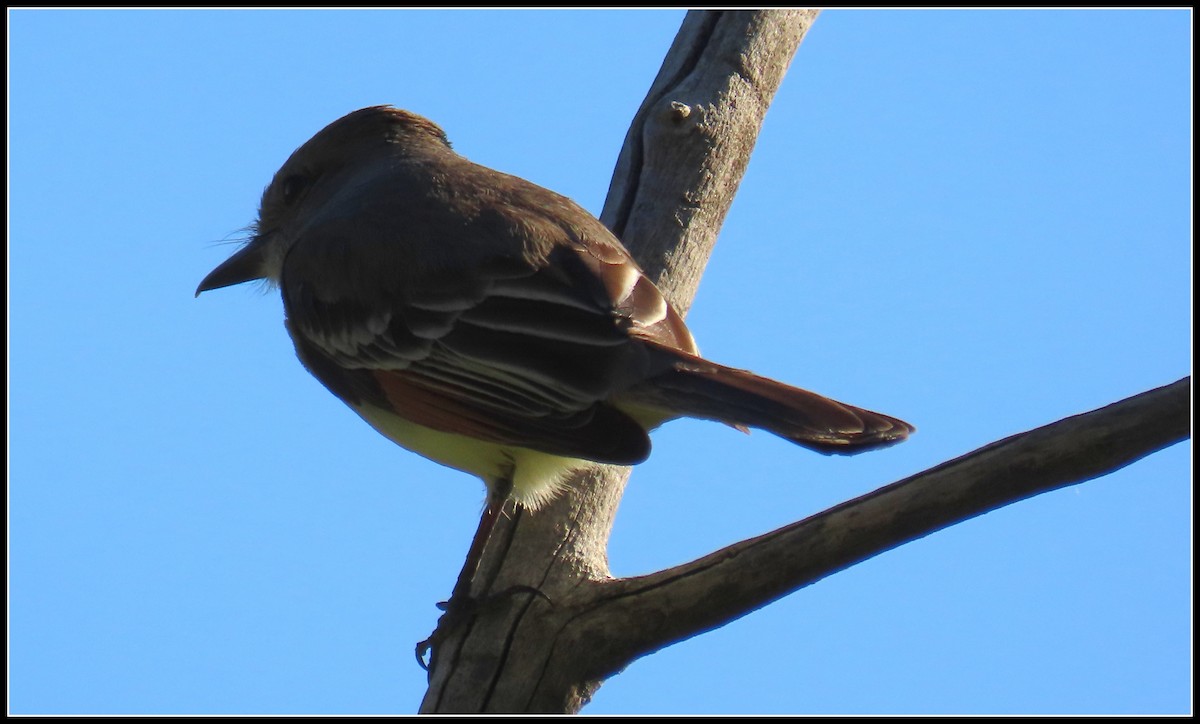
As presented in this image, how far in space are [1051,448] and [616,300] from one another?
192 centimetres

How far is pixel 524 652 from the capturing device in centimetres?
505

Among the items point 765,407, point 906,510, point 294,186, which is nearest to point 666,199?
point 294,186

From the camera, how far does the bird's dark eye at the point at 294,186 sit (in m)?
7.62

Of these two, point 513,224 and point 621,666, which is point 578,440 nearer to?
point 621,666

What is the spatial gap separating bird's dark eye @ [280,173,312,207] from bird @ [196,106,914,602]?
2.12ft

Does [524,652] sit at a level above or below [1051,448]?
below

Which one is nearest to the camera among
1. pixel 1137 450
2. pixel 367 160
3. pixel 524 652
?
pixel 1137 450

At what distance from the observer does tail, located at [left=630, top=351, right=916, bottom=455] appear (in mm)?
4406

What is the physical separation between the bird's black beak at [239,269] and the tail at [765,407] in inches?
144

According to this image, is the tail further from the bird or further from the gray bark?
the gray bark

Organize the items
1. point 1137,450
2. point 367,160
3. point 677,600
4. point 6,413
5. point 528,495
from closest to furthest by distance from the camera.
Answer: point 1137,450 → point 677,600 → point 528,495 → point 6,413 → point 367,160

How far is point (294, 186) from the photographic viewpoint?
7652 millimetres

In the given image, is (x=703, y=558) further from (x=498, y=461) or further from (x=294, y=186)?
(x=294, y=186)

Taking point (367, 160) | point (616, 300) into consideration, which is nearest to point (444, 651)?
point (616, 300)
